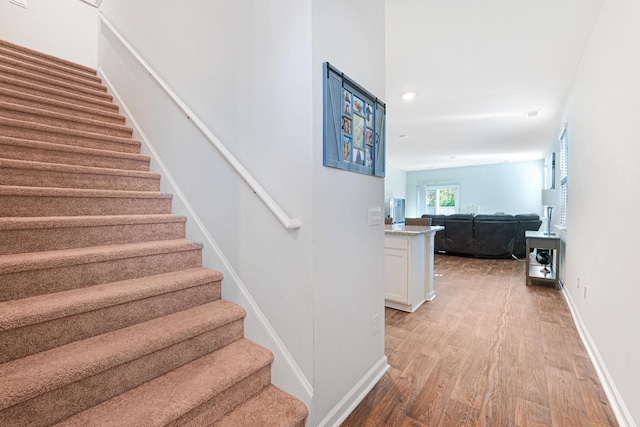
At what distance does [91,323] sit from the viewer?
123 centimetres

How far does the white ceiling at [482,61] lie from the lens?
2.09 metres

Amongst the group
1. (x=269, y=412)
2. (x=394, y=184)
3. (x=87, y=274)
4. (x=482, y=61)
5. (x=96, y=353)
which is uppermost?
(x=482, y=61)

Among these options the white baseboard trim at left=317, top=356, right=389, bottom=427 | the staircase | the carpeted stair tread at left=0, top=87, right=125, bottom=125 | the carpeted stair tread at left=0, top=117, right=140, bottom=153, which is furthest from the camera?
the carpeted stair tread at left=0, top=87, right=125, bottom=125

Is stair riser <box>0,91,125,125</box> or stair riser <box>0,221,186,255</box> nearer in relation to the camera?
stair riser <box>0,221,186,255</box>

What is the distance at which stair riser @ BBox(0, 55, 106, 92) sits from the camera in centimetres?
258

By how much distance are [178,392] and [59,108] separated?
2656mm

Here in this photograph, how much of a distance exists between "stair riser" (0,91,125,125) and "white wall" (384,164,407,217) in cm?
808

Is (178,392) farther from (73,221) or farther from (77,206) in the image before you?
(77,206)

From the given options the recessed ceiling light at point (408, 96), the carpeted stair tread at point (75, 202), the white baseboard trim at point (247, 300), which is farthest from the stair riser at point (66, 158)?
the recessed ceiling light at point (408, 96)

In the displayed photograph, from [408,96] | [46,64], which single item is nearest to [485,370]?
[408,96]

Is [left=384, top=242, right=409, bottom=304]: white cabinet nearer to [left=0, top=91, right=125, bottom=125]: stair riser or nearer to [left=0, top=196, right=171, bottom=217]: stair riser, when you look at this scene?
[left=0, top=196, right=171, bottom=217]: stair riser

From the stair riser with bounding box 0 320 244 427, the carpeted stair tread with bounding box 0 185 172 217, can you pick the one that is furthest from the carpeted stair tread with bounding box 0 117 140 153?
the stair riser with bounding box 0 320 244 427

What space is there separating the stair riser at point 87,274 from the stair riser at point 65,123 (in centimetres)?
154

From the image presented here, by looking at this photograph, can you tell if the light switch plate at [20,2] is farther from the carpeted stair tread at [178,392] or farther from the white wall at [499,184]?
the white wall at [499,184]
